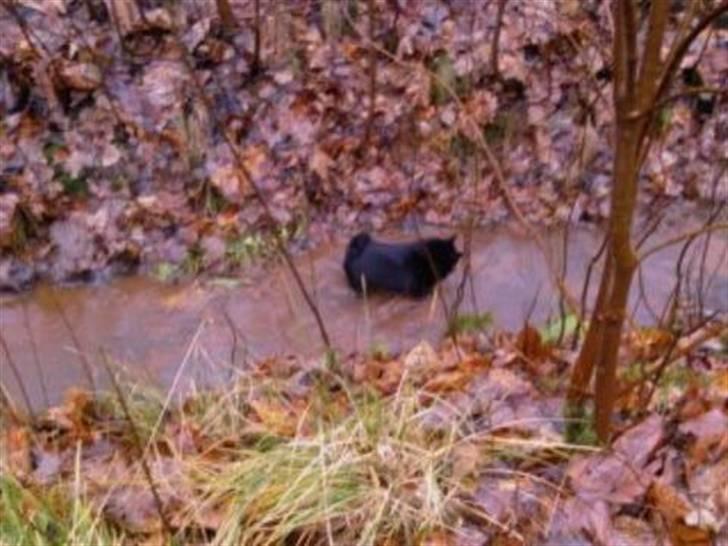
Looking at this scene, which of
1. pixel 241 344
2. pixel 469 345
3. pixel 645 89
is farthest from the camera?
pixel 241 344

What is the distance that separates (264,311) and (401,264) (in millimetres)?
800

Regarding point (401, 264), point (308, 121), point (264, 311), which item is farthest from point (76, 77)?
point (401, 264)

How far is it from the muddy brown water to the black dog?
4.7 inches

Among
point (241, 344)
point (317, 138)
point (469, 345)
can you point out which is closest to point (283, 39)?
point (317, 138)

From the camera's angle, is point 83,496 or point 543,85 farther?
point 543,85

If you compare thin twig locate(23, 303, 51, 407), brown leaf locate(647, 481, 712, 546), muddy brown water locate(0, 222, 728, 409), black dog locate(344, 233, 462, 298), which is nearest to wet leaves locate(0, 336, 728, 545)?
brown leaf locate(647, 481, 712, 546)

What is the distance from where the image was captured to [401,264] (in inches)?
202

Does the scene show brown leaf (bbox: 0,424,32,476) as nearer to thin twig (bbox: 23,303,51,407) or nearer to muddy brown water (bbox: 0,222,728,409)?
thin twig (bbox: 23,303,51,407)

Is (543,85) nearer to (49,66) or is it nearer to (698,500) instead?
(49,66)

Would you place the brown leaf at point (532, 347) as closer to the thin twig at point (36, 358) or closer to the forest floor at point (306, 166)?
the forest floor at point (306, 166)

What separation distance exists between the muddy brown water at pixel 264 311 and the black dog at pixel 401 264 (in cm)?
12

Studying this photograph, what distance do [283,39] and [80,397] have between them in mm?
3424

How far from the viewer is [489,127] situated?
6391 mm

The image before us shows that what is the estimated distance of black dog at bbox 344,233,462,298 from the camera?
5.14m
